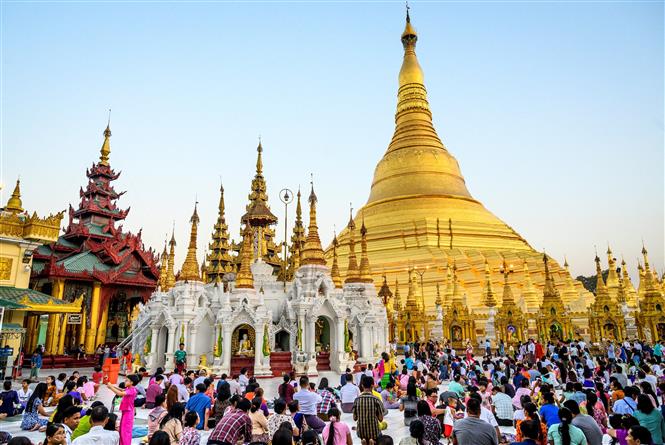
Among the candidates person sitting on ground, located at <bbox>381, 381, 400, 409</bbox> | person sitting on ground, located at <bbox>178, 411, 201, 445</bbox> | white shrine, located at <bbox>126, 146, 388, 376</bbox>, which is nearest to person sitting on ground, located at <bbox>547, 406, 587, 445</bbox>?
person sitting on ground, located at <bbox>178, 411, 201, 445</bbox>

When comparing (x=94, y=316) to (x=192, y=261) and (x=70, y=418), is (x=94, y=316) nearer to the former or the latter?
(x=192, y=261)

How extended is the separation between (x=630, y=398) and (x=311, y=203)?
16192 mm

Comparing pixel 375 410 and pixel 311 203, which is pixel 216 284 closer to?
pixel 311 203

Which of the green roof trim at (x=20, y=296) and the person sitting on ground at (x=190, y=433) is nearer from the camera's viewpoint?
the person sitting on ground at (x=190, y=433)

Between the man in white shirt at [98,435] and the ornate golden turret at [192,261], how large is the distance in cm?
1584

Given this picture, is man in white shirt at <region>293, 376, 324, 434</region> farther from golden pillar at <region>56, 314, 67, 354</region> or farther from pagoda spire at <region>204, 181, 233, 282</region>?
pagoda spire at <region>204, 181, 233, 282</region>

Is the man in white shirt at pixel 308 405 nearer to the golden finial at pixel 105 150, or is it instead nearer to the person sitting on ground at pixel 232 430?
the person sitting on ground at pixel 232 430

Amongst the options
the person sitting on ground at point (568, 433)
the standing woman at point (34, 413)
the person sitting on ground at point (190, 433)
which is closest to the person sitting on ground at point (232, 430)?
the person sitting on ground at point (190, 433)

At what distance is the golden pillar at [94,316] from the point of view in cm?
2716

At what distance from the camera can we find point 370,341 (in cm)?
2180

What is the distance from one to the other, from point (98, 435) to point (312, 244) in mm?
16207

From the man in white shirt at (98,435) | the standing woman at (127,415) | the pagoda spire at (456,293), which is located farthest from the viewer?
the pagoda spire at (456,293)

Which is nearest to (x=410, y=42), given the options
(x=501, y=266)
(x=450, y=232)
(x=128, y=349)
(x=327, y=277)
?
(x=450, y=232)

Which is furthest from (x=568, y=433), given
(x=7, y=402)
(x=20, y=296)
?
(x=20, y=296)
